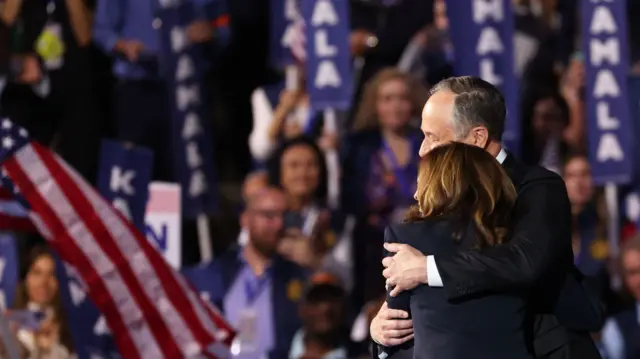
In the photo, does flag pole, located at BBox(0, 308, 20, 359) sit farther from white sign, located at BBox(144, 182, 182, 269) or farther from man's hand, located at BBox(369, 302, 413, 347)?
man's hand, located at BBox(369, 302, 413, 347)

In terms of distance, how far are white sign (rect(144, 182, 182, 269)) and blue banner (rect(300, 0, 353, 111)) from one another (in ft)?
3.03

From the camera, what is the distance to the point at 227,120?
8.53 m

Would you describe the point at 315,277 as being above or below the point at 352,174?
below

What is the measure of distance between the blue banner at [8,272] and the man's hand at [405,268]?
4501 mm

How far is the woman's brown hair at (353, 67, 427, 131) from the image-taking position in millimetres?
7441

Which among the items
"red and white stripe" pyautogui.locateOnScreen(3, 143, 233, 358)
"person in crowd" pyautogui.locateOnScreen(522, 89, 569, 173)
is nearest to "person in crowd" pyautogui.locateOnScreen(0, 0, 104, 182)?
"red and white stripe" pyautogui.locateOnScreen(3, 143, 233, 358)

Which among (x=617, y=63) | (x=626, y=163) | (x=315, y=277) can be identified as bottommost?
(x=315, y=277)

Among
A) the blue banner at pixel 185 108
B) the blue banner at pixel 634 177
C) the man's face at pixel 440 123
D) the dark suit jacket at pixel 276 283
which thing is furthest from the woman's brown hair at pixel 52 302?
the man's face at pixel 440 123

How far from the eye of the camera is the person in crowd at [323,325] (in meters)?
7.07

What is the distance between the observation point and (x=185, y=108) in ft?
26.8

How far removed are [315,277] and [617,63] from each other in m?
2.04

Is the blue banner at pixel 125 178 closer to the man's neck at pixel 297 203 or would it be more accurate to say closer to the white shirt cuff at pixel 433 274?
the man's neck at pixel 297 203

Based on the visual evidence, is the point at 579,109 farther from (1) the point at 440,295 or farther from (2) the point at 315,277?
(1) the point at 440,295

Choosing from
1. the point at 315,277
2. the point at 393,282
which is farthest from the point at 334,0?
the point at 393,282
